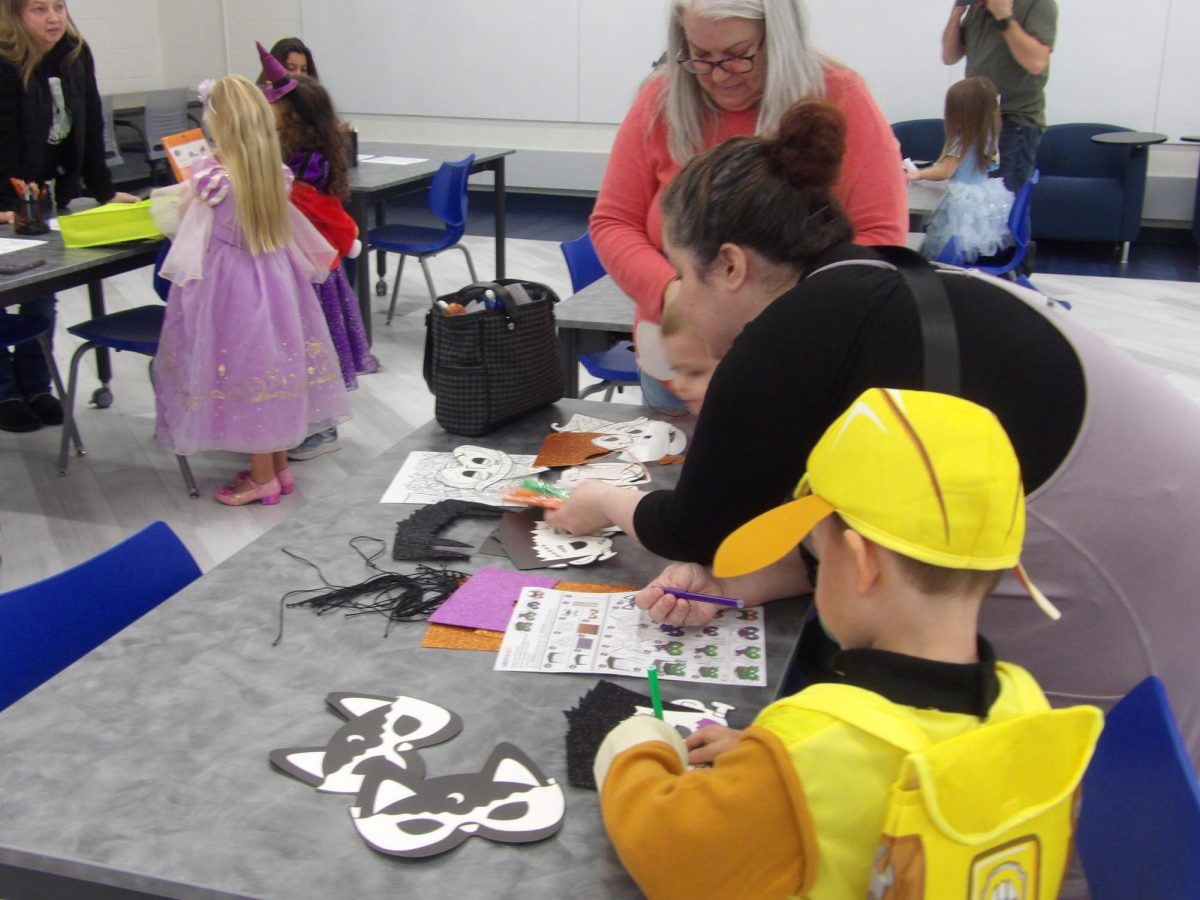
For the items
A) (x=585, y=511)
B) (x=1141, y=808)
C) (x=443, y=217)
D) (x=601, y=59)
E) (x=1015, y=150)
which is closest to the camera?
(x=1141, y=808)

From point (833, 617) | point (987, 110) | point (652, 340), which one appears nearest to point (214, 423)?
point (652, 340)

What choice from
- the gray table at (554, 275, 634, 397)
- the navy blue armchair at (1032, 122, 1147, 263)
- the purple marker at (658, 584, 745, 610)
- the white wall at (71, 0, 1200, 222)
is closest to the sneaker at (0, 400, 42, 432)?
the gray table at (554, 275, 634, 397)

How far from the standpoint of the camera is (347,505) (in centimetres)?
178

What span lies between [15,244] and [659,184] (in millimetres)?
2208

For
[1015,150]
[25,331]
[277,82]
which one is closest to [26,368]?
[25,331]

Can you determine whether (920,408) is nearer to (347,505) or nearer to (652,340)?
(347,505)

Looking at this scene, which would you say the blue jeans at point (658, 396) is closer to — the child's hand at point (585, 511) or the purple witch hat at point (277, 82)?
the child's hand at point (585, 511)

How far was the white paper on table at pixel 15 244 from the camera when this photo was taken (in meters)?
3.39

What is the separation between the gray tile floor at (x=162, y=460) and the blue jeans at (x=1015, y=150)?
81cm

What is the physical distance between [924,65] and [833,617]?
292 inches

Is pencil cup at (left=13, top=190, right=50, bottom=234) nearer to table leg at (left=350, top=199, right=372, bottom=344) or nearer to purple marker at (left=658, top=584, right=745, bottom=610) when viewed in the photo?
table leg at (left=350, top=199, right=372, bottom=344)

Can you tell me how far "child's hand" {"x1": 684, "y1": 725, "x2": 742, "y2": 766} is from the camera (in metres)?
1.15

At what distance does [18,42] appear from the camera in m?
3.88

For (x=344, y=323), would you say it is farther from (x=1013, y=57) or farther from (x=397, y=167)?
(x=1013, y=57)
